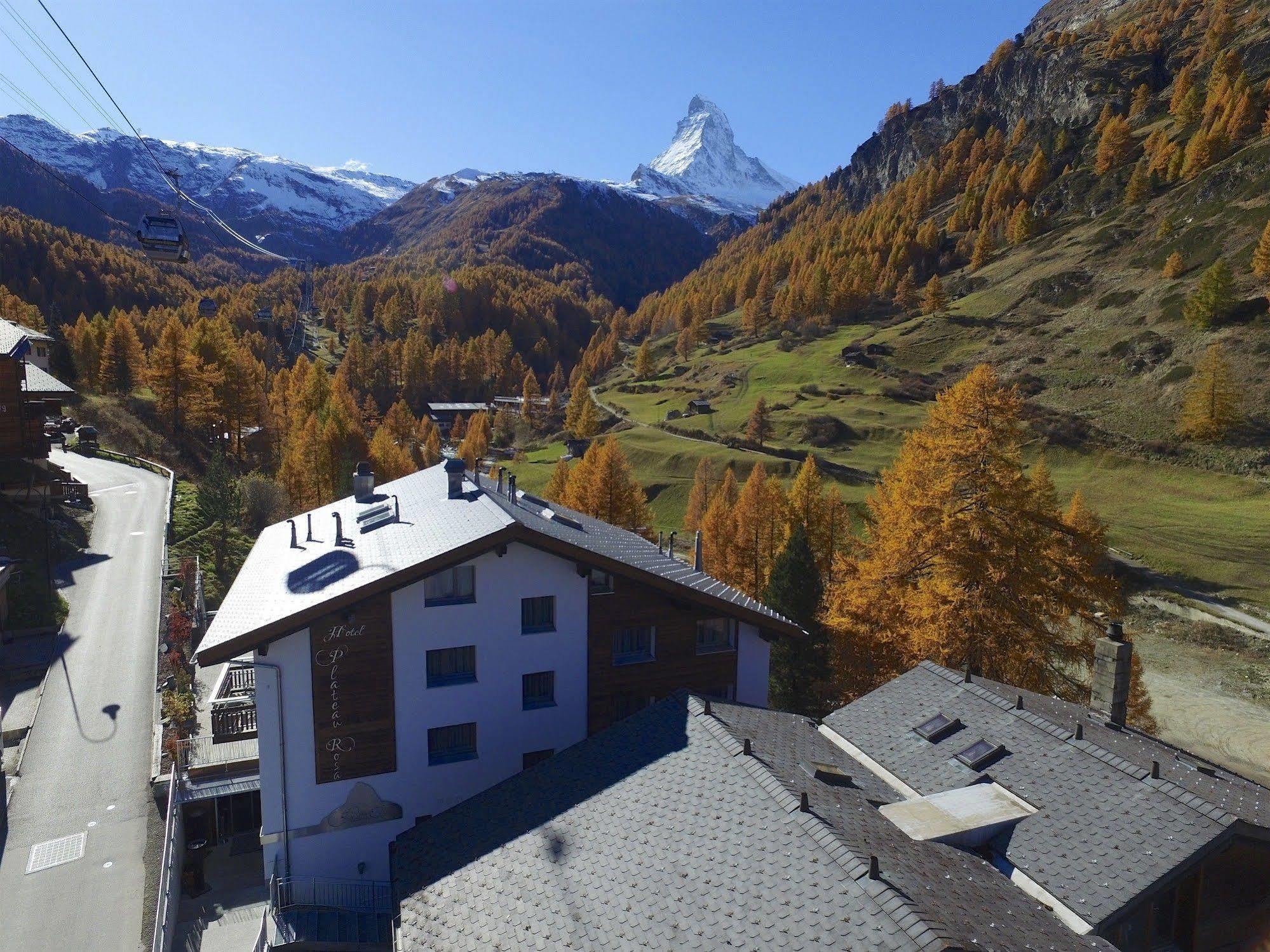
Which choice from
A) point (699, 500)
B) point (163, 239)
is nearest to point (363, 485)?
point (163, 239)

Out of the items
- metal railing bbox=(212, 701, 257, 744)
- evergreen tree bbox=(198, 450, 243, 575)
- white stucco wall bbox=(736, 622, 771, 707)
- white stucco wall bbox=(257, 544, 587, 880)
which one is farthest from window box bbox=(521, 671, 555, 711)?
evergreen tree bbox=(198, 450, 243, 575)

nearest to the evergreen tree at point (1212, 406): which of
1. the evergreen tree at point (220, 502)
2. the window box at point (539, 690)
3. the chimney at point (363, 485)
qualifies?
the window box at point (539, 690)

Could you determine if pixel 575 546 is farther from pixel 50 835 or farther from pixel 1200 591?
pixel 1200 591

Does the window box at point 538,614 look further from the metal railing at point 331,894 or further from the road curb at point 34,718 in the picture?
the road curb at point 34,718

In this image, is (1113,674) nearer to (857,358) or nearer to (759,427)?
(759,427)

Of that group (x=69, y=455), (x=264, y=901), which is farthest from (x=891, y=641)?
(x=69, y=455)

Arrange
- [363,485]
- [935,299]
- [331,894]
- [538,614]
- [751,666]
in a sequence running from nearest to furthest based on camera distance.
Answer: [331,894] → [538,614] → [751,666] → [363,485] → [935,299]
